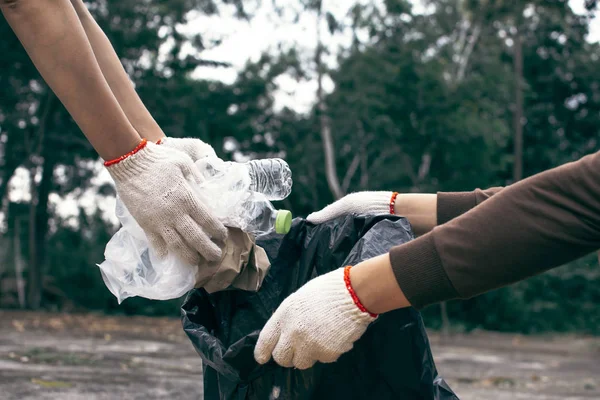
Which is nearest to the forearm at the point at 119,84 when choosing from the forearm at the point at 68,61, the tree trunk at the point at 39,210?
the forearm at the point at 68,61

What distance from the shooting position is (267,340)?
1469 mm

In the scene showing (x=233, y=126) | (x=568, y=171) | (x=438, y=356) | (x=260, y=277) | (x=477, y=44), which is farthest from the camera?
(x=477, y=44)

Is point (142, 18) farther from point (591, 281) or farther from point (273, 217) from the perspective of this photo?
point (273, 217)

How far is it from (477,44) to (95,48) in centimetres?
1729

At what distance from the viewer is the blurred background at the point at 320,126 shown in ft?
48.3

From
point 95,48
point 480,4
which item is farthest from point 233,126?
point 95,48

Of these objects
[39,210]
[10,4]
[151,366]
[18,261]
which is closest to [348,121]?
[39,210]

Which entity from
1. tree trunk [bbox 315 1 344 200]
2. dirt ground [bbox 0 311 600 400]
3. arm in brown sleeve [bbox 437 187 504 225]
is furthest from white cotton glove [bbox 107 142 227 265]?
tree trunk [bbox 315 1 344 200]

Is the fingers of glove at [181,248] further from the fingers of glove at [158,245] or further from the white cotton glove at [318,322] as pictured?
the white cotton glove at [318,322]

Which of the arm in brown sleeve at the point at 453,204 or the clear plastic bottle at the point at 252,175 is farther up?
the clear plastic bottle at the point at 252,175

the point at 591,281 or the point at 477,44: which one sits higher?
the point at 477,44

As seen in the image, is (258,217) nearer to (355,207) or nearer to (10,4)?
(355,207)

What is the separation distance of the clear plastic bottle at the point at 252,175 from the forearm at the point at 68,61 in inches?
11.5

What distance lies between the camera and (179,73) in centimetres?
1588
